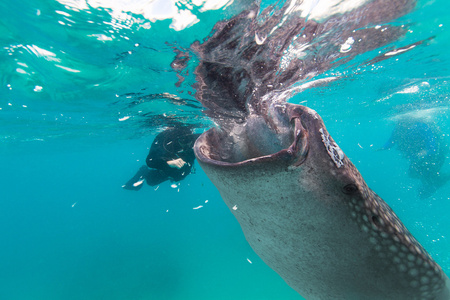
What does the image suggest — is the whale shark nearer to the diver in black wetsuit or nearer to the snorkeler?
the diver in black wetsuit

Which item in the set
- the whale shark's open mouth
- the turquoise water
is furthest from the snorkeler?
the whale shark's open mouth

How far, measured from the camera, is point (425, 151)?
727 inches

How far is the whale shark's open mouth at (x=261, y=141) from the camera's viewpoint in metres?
1.65

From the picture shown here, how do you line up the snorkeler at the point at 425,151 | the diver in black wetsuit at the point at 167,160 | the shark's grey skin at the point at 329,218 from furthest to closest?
the snorkeler at the point at 425,151 < the diver in black wetsuit at the point at 167,160 < the shark's grey skin at the point at 329,218

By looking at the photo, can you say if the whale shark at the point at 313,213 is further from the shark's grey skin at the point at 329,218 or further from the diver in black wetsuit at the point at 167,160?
the diver in black wetsuit at the point at 167,160

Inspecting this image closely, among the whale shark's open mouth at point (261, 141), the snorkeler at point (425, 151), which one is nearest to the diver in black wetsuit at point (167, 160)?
the whale shark's open mouth at point (261, 141)

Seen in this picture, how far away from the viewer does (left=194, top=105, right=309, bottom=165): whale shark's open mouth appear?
5.40 feet

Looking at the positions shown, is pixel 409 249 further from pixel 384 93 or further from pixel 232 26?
pixel 384 93

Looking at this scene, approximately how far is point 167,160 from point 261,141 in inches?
324

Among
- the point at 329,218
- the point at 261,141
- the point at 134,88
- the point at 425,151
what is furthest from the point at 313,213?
the point at 425,151

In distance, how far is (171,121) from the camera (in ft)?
42.8

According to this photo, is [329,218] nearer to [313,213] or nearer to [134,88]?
[313,213]

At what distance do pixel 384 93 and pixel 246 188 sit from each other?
17446 mm

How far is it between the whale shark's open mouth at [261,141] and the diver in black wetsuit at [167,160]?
25.2ft
